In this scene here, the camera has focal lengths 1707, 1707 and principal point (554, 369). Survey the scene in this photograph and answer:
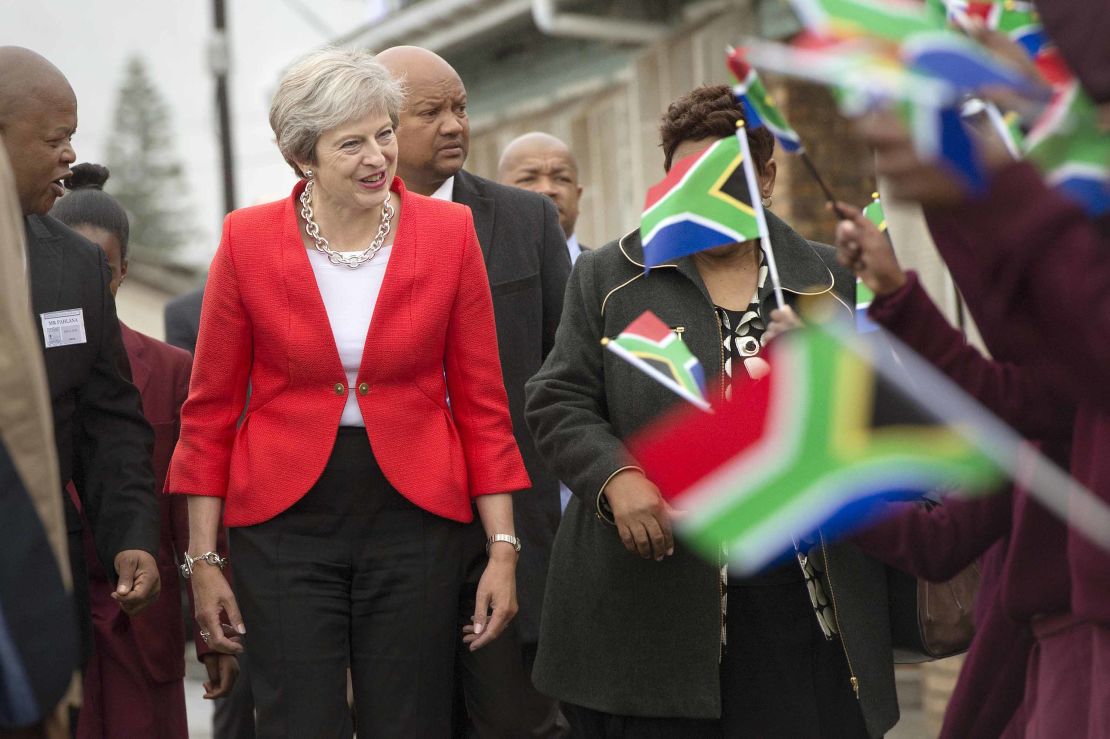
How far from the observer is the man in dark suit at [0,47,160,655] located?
4129 millimetres

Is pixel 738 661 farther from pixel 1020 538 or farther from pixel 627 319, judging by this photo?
pixel 1020 538

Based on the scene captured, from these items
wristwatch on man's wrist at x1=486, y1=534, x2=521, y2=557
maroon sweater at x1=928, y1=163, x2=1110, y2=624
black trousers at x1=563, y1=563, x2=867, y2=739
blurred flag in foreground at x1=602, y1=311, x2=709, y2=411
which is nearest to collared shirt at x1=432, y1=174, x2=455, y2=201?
wristwatch on man's wrist at x1=486, y1=534, x2=521, y2=557

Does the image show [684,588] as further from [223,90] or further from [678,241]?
[223,90]

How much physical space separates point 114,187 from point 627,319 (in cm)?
8048

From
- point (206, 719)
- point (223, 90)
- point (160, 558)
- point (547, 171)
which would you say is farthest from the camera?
point (223, 90)

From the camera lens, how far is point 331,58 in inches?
171

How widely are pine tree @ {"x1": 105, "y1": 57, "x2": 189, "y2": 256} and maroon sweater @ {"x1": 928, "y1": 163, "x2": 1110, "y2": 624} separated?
8268 centimetres

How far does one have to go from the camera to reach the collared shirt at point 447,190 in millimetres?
5461

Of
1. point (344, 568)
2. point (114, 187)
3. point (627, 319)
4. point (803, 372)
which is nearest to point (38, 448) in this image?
point (803, 372)

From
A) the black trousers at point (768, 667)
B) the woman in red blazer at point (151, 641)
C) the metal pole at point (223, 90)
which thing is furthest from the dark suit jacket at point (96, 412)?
the metal pole at point (223, 90)

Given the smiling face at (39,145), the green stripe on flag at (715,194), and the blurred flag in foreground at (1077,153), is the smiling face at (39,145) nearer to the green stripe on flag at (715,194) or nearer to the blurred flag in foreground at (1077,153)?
the green stripe on flag at (715,194)

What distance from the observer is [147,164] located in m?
83.6

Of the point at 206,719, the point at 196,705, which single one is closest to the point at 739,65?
the point at 206,719

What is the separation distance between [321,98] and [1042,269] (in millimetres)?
2419
